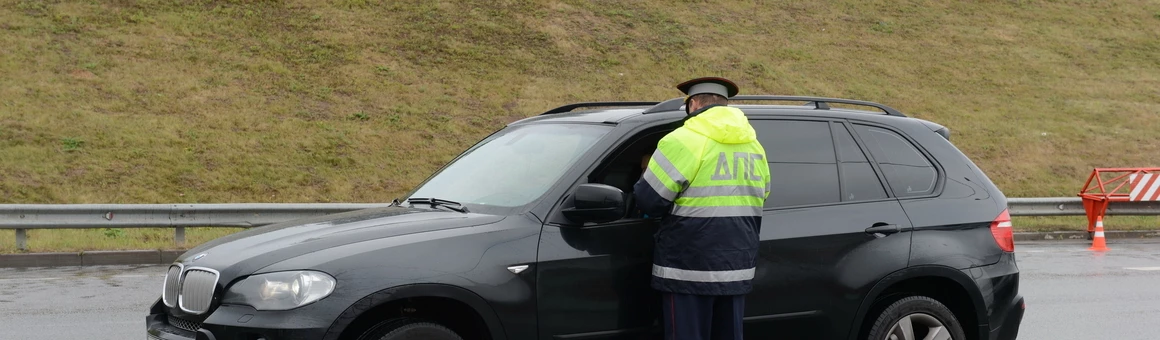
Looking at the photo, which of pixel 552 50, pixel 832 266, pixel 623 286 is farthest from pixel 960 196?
pixel 552 50

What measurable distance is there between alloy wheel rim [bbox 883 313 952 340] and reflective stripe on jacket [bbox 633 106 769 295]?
3.76 ft

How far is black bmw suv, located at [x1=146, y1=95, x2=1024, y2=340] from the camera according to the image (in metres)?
4.21

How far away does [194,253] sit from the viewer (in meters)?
4.70

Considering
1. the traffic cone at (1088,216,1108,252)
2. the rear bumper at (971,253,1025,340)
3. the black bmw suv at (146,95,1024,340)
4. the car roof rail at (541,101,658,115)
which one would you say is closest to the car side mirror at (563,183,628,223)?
the black bmw suv at (146,95,1024,340)

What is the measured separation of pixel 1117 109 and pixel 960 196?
98.8 ft

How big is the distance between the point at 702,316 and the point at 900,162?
1.62 meters

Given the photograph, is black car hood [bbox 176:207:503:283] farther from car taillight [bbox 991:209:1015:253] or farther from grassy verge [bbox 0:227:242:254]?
grassy verge [bbox 0:227:242:254]

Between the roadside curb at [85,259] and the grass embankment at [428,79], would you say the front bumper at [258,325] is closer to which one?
the roadside curb at [85,259]

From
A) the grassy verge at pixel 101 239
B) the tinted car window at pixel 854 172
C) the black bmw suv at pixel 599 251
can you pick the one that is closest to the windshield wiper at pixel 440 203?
the black bmw suv at pixel 599 251

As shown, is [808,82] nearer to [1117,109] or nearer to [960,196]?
[1117,109]

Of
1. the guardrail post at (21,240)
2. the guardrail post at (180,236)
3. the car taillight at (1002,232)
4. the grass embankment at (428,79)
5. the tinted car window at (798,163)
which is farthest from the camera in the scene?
the grass embankment at (428,79)

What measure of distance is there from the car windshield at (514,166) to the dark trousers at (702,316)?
29.2 inches

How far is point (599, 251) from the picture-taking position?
4.64 m

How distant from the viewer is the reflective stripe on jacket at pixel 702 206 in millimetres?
4559
